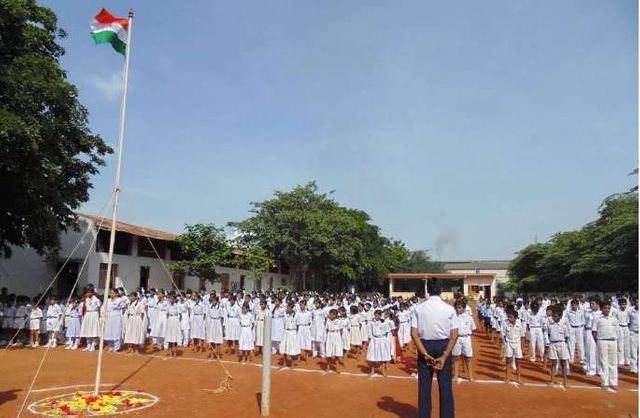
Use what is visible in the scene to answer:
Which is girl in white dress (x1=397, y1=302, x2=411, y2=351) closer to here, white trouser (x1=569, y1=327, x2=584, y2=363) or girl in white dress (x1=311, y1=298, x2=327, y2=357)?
girl in white dress (x1=311, y1=298, x2=327, y2=357)

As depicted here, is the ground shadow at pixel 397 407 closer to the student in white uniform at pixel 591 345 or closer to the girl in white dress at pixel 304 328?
the girl in white dress at pixel 304 328

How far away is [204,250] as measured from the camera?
84.7 feet

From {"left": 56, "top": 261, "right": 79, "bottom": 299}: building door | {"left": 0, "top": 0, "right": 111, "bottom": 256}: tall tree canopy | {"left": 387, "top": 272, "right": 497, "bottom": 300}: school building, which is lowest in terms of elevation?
{"left": 56, "top": 261, "right": 79, "bottom": 299}: building door

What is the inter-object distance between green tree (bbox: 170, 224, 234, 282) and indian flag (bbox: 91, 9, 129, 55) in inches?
676

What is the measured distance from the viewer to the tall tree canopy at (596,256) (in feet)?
76.3

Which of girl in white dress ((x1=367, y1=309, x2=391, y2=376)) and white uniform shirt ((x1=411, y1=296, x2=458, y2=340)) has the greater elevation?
white uniform shirt ((x1=411, y1=296, x2=458, y2=340))

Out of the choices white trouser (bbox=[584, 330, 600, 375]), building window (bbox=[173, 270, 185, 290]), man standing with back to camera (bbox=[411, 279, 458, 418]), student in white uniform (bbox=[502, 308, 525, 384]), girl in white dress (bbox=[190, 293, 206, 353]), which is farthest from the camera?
building window (bbox=[173, 270, 185, 290])

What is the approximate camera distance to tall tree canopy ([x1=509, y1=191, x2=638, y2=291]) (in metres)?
23.3

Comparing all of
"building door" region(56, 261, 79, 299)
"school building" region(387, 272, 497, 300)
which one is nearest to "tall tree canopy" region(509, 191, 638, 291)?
"school building" region(387, 272, 497, 300)

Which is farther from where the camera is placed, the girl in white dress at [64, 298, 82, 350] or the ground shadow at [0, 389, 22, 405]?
the girl in white dress at [64, 298, 82, 350]

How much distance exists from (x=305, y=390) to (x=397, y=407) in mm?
1964

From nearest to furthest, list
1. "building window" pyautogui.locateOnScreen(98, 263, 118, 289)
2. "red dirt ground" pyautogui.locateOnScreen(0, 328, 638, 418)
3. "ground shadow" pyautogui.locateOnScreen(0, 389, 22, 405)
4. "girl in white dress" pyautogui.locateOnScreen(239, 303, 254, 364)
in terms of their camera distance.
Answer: "red dirt ground" pyautogui.locateOnScreen(0, 328, 638, 418), "ground shadow" pyautogui.locateOnScreen(0, 389, 22, 405), "girl in white dress" pyautogui.locateOnScreen(239, 303, 254, 364), "building window" pyautogui.locateOnScreen(98, 263, 118, 289)

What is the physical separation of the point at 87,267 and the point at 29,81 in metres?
11.7

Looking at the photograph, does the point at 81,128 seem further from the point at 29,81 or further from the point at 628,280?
the point at 628,280
